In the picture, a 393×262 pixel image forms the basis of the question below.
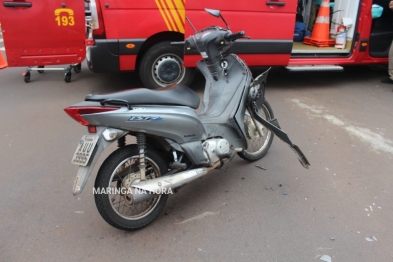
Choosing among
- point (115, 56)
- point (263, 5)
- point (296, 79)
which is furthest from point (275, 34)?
point (115, 56)

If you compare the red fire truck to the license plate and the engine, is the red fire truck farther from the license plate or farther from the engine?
the license plate

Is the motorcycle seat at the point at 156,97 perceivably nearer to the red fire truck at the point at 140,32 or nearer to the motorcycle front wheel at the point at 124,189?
the motorcycle front wheel at the point at 124,189

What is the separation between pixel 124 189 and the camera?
251 centimetres

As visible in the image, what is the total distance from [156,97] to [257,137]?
4.81 ft

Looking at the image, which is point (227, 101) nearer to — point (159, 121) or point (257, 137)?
point (257, 137)

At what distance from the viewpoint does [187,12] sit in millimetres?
4992

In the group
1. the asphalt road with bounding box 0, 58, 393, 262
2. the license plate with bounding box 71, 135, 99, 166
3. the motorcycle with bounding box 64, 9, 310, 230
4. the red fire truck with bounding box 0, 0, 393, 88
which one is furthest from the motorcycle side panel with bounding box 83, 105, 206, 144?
the red fire truck with bounding box 0, 0, 393, 88

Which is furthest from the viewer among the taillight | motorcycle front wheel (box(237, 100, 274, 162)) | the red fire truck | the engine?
the red fire truck

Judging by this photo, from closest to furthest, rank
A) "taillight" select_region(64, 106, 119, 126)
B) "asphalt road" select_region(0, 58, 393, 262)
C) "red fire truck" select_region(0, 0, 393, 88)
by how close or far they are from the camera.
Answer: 1. "taillight" select_region(64, 106, 119, 126)
2. "asphalt road" select_region(0, 58, 393, 262)
3. "red fire truck" select_region(0, 0, 393, 88)

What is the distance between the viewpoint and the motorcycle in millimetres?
2283

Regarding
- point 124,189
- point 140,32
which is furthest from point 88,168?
point 140,32

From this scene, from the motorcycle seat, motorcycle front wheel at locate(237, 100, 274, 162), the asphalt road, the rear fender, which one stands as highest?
the motorcycle seat

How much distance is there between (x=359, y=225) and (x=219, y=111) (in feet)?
4.85

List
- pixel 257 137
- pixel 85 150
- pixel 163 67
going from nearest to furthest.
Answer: pixel 85 150 → pixel 257 137 → pixel 163 67
